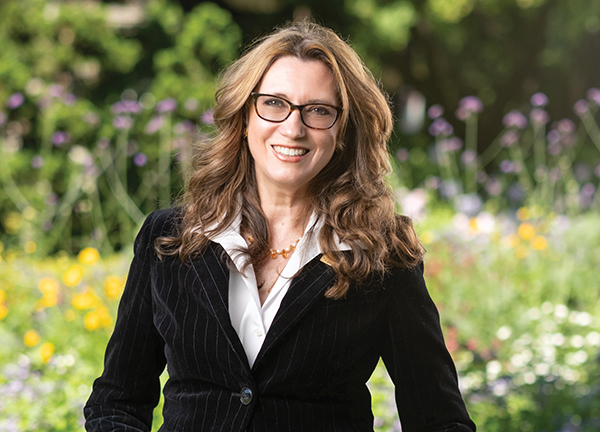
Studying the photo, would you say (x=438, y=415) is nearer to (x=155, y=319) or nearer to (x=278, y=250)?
(x=278, y=250)

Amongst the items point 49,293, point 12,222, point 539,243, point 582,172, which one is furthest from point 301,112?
point 582,172

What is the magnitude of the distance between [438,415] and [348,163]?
0.67 meters

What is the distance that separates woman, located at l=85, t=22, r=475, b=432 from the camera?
1.57m

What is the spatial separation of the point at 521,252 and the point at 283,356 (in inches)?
150

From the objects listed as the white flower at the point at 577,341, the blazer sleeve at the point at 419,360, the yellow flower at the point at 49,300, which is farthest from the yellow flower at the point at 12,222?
the blazer sleeve at the point at 419,360

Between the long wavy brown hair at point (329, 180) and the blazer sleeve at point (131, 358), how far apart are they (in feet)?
0.32

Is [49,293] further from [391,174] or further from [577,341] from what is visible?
[577,341]

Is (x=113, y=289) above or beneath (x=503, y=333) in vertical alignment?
above

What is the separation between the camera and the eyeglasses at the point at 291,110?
5.28 feet

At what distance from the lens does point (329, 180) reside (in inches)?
70.7

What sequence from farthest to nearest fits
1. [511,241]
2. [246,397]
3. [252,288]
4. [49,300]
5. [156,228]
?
[511,241], [49,300], [156,228], [252,288], [246,397]

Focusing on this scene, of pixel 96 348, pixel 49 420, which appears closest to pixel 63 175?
pixel 96 348

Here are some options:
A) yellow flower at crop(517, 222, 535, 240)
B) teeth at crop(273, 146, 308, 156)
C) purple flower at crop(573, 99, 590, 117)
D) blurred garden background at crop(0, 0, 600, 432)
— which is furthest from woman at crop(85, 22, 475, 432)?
purple flower at crop(573, 99, 590, 117)

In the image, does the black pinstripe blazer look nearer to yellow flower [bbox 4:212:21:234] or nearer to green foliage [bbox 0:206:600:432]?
green foliage [bbox 0:206:600:432]
